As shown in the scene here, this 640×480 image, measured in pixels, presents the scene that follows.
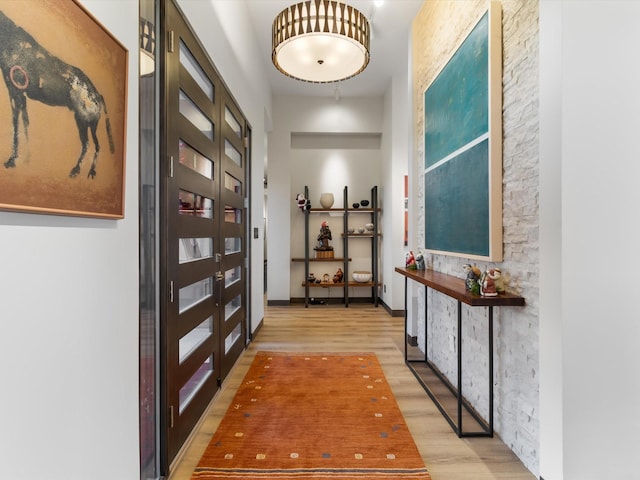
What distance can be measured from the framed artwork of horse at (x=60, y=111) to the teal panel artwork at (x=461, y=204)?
199 cm

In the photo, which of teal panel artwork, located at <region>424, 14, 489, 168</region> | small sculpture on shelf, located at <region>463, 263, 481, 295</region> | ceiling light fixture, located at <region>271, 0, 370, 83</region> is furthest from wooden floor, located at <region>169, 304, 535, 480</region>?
ceiling light fixture, located at <region>271, 0, 370, 83</region>

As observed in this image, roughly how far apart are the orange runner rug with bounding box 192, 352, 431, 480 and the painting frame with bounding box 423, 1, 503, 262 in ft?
4.04

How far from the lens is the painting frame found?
2078 mm

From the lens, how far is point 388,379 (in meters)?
2.97

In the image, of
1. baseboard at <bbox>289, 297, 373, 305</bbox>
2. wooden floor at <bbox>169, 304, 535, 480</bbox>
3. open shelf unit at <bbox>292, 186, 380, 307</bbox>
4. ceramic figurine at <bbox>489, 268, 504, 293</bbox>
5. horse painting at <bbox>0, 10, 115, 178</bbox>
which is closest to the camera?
horse painting at <bbox>0, 10, 115, 178</bbox>

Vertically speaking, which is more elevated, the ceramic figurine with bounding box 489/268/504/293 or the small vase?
the small vase

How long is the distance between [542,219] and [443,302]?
154 centimetres

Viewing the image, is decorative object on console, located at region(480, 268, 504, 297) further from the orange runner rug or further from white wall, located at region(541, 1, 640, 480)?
the orange runner rug

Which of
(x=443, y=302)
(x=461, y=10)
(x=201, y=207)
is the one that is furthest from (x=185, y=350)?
(x=461, y=10)

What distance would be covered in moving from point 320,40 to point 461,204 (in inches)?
58.5

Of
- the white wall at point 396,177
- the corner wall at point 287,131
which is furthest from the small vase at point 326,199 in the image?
the white wall at point 396,177

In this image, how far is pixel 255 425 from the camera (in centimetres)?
223

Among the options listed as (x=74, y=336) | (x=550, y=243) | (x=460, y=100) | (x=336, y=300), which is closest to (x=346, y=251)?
(x=336, y=300)

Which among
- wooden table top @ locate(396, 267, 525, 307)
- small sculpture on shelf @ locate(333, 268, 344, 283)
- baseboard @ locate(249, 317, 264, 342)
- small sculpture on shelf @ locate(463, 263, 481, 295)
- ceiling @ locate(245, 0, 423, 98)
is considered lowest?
baseboard @ locate(249, 317, 264, 342)
